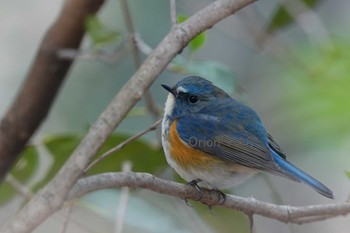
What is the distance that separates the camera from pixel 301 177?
224cm

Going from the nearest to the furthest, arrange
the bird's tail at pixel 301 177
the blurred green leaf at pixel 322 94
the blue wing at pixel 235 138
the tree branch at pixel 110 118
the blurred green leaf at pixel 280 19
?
the tree branch at pixel 110 118 < the bird's tail at pixel 301 177 < the blue wing at pixel 235 138 < the blurred green leaf at pixel 322 94 < the blurred green leaf at pixel 280 19

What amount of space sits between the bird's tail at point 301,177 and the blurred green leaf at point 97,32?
0.81 metres

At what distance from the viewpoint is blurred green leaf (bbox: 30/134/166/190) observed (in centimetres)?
270

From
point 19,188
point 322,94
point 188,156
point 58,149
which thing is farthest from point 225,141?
point 19,188

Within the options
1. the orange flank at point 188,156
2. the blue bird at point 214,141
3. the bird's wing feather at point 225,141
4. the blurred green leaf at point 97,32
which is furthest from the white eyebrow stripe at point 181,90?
the blurred green leaf at point 97,32

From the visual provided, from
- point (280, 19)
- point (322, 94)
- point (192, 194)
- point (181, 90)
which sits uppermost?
point (280, 19)

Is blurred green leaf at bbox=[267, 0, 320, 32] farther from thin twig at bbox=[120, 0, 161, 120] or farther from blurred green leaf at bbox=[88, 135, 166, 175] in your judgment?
blurred green leaf at bbox=[88, 135, 166, 175]

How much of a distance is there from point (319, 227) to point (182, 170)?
86.9 inches

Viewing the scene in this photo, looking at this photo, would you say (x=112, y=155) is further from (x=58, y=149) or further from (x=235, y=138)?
(x=235, y=138)

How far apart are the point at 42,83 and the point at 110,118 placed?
49.2 inches

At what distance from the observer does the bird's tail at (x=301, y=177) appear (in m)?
2.14

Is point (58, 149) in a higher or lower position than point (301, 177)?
lower

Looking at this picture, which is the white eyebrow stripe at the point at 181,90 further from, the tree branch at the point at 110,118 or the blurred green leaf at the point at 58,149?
the tree branch at the point at 110,118

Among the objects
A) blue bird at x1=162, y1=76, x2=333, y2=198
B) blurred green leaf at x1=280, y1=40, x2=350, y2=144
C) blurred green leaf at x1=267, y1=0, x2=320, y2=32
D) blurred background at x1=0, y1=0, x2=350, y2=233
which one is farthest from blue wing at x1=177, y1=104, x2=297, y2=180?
blurred green leaf at x1=267, y1=0, x2=320, y2=32
